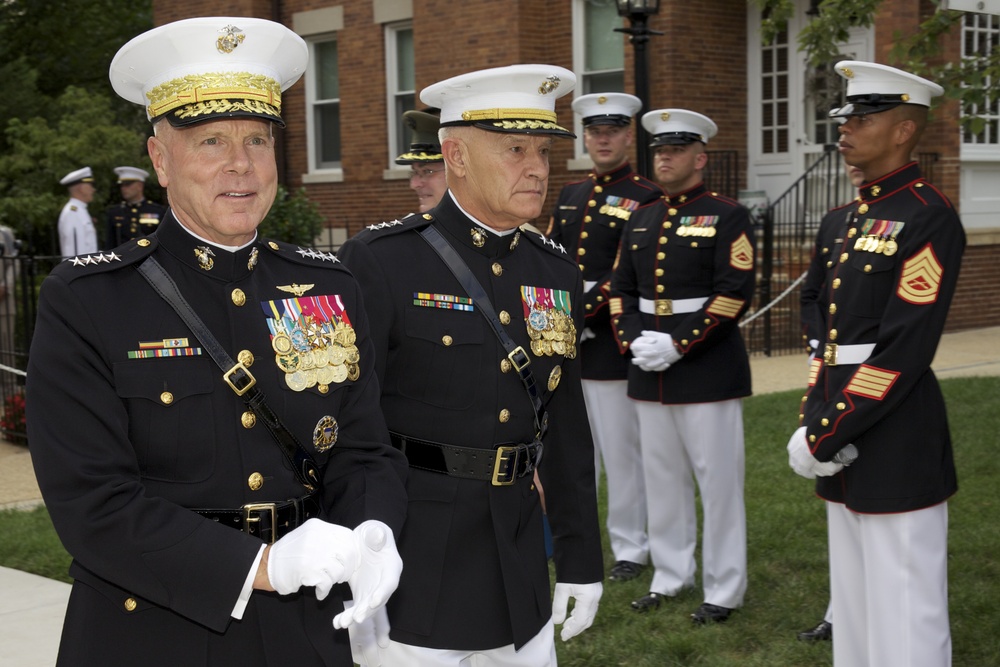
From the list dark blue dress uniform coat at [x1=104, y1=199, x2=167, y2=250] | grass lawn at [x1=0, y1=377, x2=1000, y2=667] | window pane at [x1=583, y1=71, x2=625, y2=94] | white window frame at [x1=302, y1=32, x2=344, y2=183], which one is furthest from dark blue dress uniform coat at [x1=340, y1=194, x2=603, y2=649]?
white window frame at [x1=302, y1=32, x2=344, y2=183]

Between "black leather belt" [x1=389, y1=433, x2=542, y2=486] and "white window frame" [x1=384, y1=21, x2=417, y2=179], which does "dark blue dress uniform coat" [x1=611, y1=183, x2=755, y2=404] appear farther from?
"white window frame" [x1=384, y1=21, x2=417, y2=179]

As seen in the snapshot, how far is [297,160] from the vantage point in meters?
19.8

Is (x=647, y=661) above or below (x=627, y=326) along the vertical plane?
below

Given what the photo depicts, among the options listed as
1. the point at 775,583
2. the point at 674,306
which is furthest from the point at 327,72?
the point at 775,583

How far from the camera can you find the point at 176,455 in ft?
8.20

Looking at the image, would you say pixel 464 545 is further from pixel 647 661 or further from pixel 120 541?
pixel 647 661

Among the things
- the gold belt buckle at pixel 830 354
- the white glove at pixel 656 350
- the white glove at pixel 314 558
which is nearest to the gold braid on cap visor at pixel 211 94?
the white glove at pixel 314 558

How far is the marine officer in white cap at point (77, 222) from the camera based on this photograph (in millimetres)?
15234

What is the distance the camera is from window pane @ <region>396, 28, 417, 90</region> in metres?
18.1

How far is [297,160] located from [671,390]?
14.5 meters

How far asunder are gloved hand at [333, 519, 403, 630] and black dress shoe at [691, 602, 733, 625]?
3.71 m

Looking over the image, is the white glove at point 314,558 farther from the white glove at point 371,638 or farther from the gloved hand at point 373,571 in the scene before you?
the white glove at point 371,638

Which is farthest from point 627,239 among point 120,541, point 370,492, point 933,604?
point 120,541

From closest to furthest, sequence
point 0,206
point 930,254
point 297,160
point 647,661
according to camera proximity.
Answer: point 930,254
point 647,661
point 0,206
point 297,160
